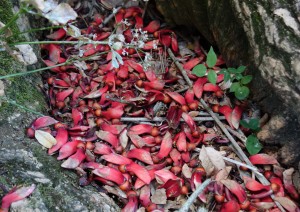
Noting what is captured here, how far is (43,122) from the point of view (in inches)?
84.9

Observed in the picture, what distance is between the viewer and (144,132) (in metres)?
2.29

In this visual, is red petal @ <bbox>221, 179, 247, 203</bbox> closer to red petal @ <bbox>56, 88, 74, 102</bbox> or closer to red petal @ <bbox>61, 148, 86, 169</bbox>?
red petal @ <bbox>61, 148, 86, 169</bbox>

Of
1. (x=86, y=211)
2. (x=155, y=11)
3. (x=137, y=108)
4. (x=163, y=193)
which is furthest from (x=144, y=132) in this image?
(x=155, y=11)

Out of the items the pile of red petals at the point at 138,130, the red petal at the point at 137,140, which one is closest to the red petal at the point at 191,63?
the pile of red petals at the point at 138,130

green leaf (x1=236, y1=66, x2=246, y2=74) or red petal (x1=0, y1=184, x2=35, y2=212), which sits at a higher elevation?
green leaf (x1=236, y1=66, x2=246, y2=74)

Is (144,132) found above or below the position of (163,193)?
above

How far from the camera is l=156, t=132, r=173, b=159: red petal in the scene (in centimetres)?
220

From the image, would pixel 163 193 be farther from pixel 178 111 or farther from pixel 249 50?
pixel 249 50

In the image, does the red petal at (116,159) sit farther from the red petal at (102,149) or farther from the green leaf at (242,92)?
the green leaf at (242,92)

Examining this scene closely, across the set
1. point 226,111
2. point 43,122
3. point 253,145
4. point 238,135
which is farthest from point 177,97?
point 43,122

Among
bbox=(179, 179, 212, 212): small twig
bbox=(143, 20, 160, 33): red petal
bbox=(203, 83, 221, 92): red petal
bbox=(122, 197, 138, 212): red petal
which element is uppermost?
bbox=(143, 20, 160, 33): red petal

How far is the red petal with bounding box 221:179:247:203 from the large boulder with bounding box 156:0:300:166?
0.29m

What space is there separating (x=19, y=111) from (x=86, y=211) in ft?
2.18

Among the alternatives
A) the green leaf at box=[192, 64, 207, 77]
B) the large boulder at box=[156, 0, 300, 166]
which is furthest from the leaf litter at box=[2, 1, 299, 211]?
the large boulder at box=[156, 0, 300, 166]
